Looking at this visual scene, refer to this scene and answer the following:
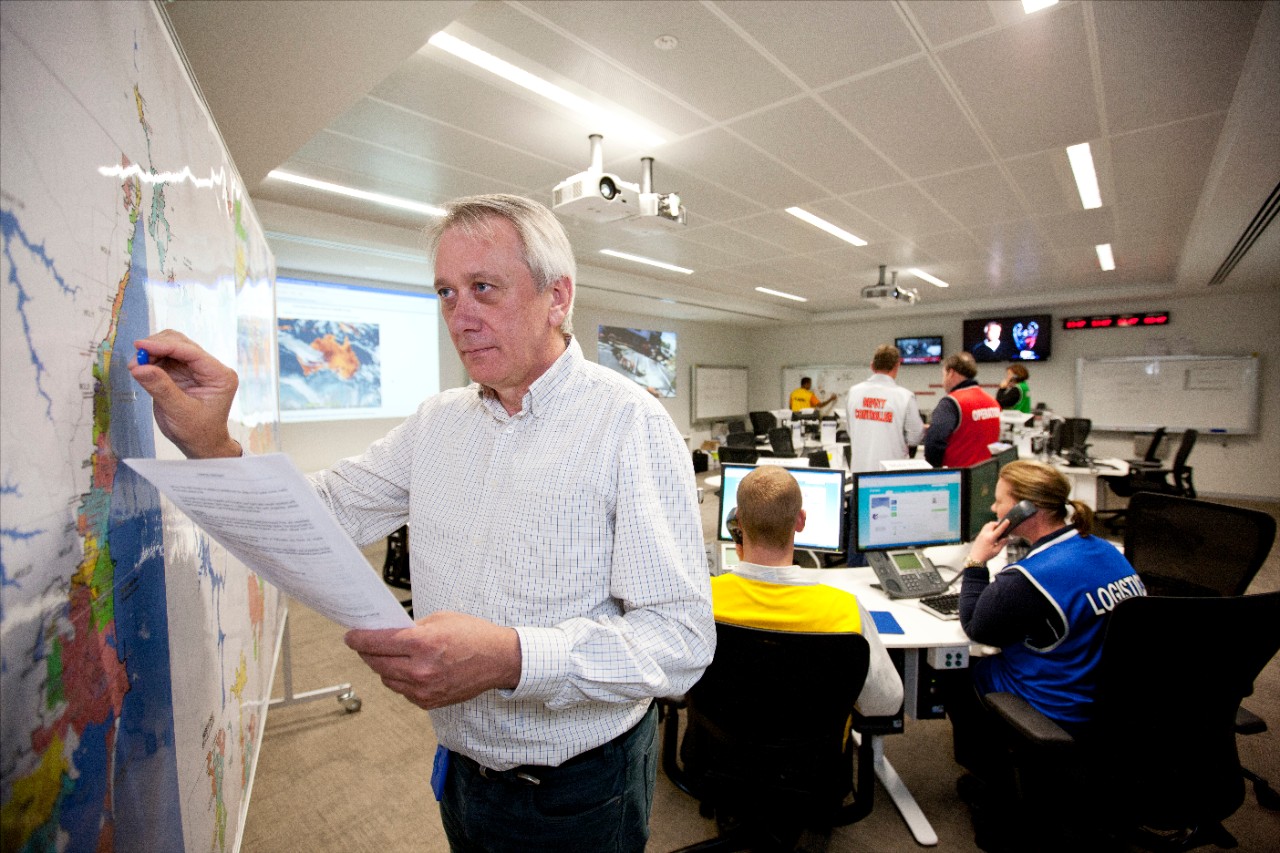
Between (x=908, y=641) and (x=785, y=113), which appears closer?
(x=908, y=641)

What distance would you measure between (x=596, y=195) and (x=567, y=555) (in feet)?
7.99

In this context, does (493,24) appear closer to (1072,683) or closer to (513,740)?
(513,740)

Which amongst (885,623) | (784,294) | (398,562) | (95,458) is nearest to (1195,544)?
(885,623)

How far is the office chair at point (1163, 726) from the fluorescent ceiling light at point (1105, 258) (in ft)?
17.7

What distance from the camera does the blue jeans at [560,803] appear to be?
36.0 inches

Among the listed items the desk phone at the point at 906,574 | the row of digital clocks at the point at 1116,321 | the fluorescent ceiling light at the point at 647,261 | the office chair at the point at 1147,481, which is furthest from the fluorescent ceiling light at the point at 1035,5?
the row of digital clocks at the point at 1116,321

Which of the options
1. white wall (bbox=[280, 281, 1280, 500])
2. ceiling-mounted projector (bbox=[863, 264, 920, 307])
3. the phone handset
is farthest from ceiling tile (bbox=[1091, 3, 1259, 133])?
white wall (bbox=[280, 281, 1280, 500])

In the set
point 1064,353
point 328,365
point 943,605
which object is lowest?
point 943,605

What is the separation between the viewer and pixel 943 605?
1.98 meters

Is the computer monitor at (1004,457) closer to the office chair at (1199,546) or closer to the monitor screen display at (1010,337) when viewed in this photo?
the office chair at (1199,546)

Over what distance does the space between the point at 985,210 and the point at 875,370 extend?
1.50 metres

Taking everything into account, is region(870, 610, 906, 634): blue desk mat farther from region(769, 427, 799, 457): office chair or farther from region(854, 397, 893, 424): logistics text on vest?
region(769, 427, 799, 457): office chair

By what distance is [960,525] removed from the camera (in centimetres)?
236

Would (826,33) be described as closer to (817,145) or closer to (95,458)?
(817,145)
